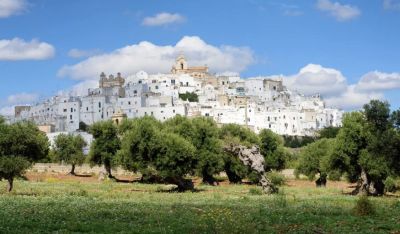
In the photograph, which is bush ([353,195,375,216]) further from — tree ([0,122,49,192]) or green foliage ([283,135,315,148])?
green foliage ([283,135,315,148])

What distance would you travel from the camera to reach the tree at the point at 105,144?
79.6 m

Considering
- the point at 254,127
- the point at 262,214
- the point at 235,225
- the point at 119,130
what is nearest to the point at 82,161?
the point at 119,130

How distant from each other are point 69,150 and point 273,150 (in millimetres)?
36015

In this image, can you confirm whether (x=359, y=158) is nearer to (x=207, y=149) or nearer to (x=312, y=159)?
(x=312, y=159)

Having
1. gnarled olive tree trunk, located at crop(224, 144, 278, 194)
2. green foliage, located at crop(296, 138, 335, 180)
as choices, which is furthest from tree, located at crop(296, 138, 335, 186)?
gnarled olive tree trunk, located at crop(224, 144, 278, 194)

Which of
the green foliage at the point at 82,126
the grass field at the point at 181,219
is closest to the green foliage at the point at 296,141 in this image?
the green foliage at the point at 82,126

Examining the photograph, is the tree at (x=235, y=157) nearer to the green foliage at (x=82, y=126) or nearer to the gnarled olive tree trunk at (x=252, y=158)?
the gnarled olive tree trunk at (x=252, y=158)

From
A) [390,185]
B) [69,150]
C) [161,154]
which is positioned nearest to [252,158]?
[161,154]

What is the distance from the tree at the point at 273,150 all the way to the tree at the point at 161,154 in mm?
27941

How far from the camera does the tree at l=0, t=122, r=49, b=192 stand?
137 ft

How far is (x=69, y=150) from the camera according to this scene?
325 feet

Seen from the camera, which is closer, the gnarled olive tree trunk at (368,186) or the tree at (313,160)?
the gnarled olive tree trunk at (368,186)

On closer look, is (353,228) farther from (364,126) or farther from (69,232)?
(364,126)

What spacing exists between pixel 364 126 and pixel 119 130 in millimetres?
41604
